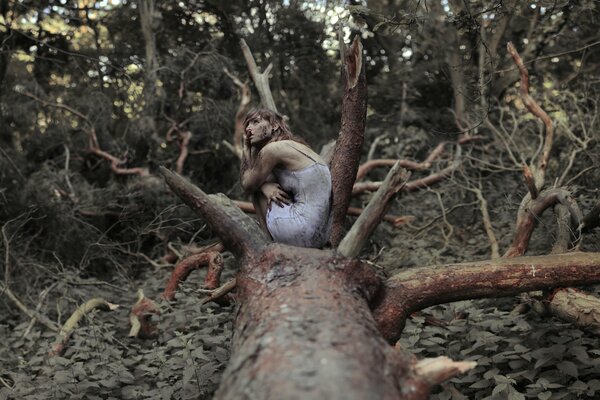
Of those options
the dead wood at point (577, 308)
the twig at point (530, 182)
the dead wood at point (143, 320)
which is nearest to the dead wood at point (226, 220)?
the dead wood at point (577, 308)

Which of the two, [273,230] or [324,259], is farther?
[273,230]

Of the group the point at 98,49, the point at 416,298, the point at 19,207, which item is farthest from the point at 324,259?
the point at 98,49

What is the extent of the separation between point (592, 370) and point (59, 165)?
856 cm

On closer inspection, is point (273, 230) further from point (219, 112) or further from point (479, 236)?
point (219, 112)

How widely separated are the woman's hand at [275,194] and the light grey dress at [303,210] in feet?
0.08

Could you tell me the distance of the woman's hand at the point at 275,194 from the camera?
10.1 ft

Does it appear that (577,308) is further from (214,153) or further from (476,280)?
(214,153)

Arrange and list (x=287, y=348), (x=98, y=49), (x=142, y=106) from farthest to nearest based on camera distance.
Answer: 1. (x=98, y=49)
2. (x=142, y=106)
3. (x=287, y=348)

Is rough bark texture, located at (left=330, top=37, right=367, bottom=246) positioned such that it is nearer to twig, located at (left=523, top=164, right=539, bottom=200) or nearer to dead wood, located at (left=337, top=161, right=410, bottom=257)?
dead wood, located at (left=337, top=161, right=410, bottom=257)

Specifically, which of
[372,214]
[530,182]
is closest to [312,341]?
[372,214]

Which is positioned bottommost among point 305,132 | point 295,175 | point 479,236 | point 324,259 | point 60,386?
point 60,386

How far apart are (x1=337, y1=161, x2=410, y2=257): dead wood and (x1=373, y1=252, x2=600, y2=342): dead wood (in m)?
0.28

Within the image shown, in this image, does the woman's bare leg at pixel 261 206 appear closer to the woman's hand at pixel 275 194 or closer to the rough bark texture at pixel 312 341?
the woman's hand at pixel 275 194

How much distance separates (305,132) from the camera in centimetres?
1056
